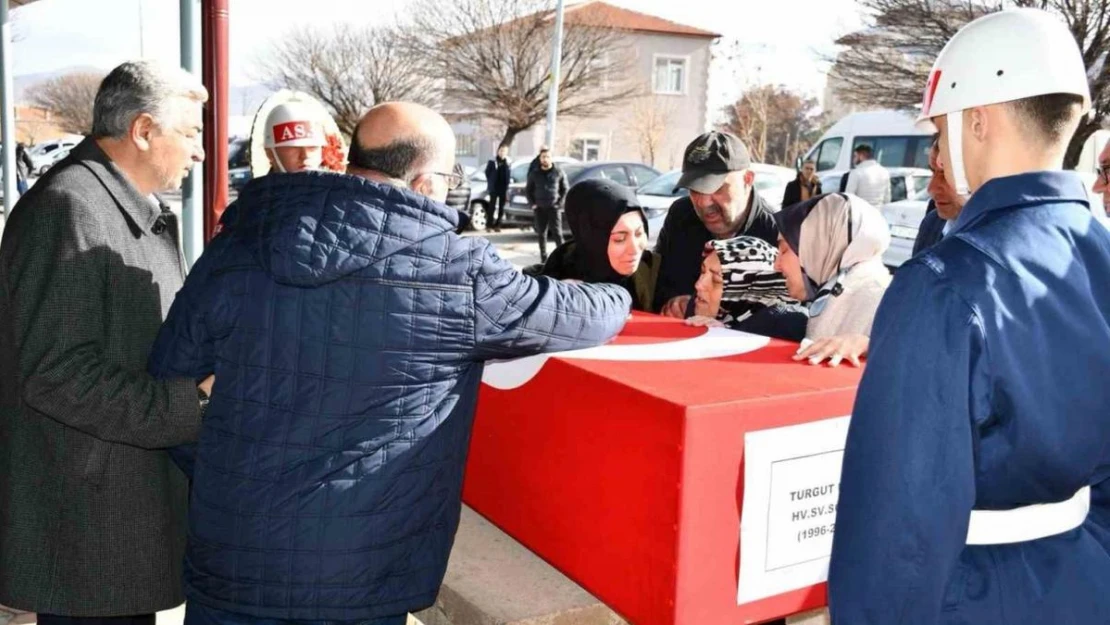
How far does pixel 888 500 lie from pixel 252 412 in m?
1.02

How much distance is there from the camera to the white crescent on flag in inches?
77.2

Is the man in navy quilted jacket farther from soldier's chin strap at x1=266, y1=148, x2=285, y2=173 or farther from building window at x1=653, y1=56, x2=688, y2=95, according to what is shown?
building window at x1=653, y1=56, x2=688, y2=95

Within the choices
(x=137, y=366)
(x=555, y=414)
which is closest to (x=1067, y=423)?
(x=555, y=414)

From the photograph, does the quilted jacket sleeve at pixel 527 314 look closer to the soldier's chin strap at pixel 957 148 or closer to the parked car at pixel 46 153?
the soldier's chin strap at pixel 957 148

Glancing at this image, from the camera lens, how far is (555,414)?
6.33 feet

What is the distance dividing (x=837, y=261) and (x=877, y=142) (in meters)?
15.7

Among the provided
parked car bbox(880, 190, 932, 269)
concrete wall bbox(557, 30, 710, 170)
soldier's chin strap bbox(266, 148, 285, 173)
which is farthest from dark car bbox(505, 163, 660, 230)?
concrete wall bbox(557, 30, 710, 170)

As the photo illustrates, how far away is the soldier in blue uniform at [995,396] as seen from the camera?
1.24m

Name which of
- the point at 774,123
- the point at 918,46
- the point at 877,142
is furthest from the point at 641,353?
the point at 774,123

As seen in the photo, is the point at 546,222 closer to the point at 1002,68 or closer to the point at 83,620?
the point at 83,620

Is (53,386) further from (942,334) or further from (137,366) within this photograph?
(942,334)

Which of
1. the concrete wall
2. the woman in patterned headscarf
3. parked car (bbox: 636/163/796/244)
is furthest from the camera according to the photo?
the concrete wall

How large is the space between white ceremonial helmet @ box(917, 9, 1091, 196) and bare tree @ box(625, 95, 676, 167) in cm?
3358

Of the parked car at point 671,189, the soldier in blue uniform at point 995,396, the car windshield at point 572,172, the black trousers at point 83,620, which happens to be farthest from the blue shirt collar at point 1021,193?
the car windshield at point 572,172
